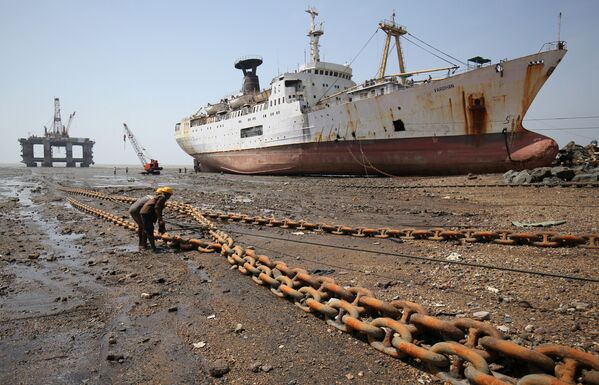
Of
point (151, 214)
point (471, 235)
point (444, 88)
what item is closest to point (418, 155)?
point (444, 88)

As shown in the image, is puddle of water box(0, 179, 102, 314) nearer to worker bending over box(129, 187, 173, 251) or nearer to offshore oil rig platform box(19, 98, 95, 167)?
worker bending over box(129, 187, 173, 251)

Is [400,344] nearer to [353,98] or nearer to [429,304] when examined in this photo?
[429,304]

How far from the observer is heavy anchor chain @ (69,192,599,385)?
1407mm

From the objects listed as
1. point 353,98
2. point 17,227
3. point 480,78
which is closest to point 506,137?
point 480,78

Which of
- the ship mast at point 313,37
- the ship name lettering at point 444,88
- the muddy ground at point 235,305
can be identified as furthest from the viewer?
the ship mast at point 313,37

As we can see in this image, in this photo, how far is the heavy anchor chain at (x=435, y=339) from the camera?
4.62 ft

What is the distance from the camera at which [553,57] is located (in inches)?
510

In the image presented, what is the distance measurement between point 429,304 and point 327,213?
16.2 feet

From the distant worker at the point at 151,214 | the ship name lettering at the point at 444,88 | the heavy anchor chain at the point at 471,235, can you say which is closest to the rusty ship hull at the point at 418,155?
the ship name lettering at the point at 444,88

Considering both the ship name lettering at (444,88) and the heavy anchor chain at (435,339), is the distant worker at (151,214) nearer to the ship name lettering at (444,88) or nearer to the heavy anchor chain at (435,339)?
the heavy anchor chain at (435,339)

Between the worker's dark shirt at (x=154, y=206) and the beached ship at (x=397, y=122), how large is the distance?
41.7 feet

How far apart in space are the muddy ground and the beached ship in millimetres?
9201

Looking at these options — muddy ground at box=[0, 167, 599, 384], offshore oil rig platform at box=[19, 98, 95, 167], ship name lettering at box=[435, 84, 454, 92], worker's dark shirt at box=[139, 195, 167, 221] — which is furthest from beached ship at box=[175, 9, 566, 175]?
offshore oil rig platform at box=[19, 98, 95, 167]

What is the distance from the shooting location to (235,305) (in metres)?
2.86
